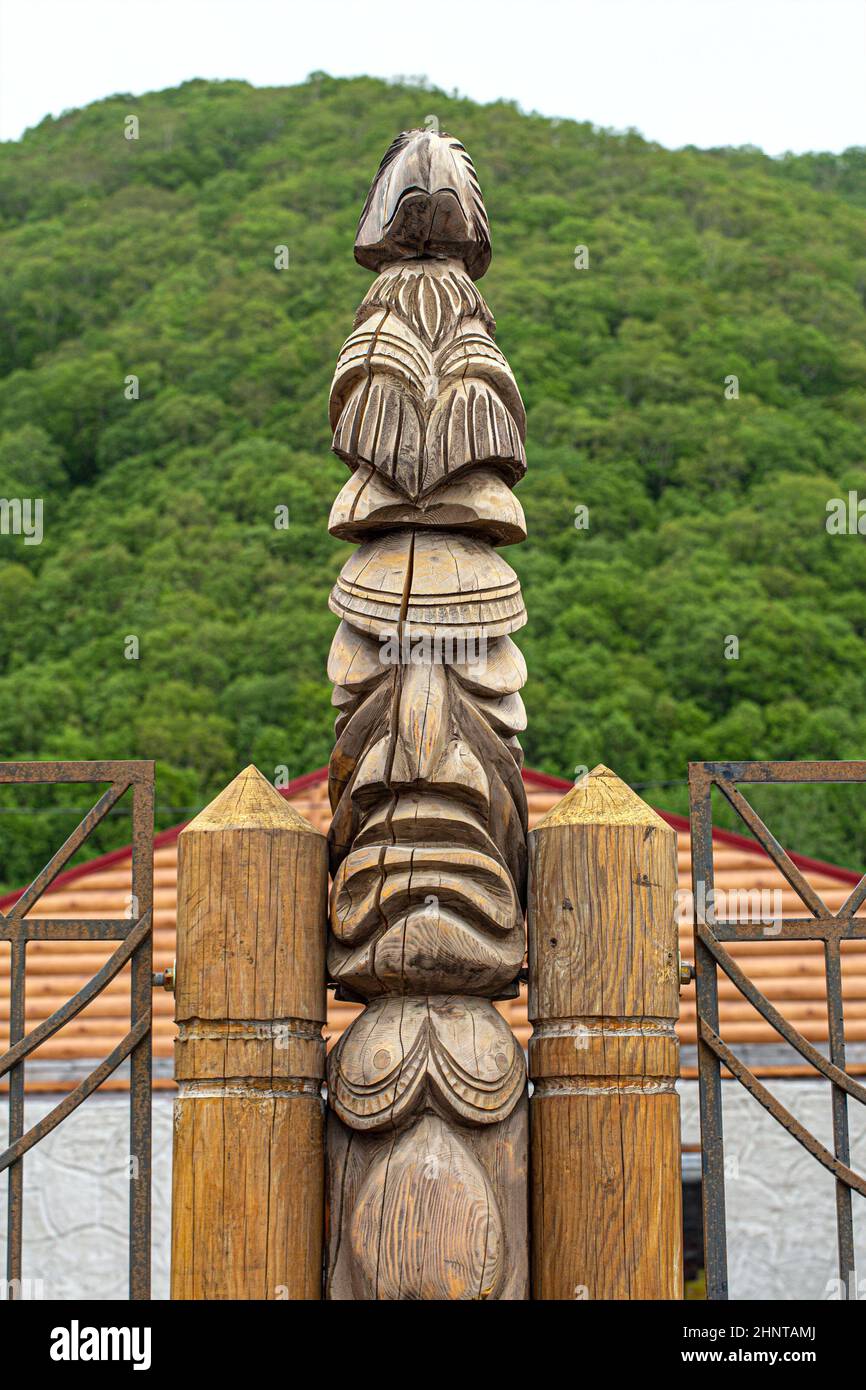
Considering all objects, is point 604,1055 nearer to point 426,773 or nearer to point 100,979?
point 426,773

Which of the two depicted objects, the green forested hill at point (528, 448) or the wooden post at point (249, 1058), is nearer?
the wooden post at point (249, 1058)

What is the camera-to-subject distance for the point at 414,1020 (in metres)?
4.80

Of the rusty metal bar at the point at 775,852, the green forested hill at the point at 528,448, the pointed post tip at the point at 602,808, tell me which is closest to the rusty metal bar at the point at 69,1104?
the pointed post tip at the point at 602,808

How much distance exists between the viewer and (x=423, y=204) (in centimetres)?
540

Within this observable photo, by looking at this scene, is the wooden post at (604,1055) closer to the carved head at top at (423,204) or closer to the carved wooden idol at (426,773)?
the carved wooden idol at (426,773)

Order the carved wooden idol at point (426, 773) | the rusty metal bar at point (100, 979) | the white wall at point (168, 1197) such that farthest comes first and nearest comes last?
1. the white wall at point (168, 1197)
2. the rusty metal bar at point (100, 979)
3. the carved wooden idol at point (426, 773)

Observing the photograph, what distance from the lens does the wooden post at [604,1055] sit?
185 inches

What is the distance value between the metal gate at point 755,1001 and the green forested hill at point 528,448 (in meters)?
24.4

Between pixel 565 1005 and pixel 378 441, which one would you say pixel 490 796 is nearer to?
pixel 565 1005

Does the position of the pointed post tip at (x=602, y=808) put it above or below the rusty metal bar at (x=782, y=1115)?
above

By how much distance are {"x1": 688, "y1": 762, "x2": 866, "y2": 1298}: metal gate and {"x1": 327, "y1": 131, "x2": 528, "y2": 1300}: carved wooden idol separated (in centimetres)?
57

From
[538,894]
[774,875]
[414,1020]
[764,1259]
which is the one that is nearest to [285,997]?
[414,1020]

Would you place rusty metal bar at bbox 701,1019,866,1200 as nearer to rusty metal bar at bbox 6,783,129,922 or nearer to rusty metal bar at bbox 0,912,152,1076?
rusty metal bar at bbox 0,912,152,1076

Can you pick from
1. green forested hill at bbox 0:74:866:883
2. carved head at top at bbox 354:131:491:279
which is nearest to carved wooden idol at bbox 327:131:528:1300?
carved head at top at bbox 354:131:491:279
